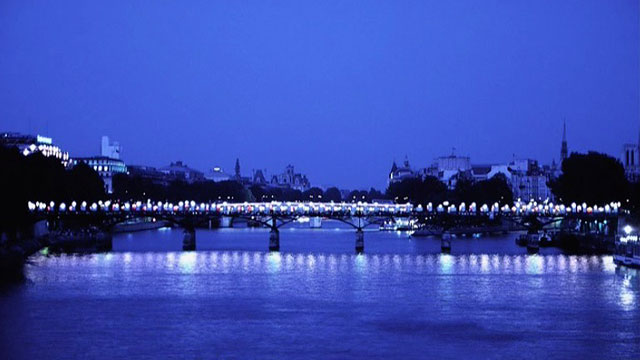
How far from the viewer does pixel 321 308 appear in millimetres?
52188

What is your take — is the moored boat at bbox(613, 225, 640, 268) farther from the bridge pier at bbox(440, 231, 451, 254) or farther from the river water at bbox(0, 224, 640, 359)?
the bridge pier at bbox(440, 231, 451, 254)

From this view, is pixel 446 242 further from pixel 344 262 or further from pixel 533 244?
pixel 344 262

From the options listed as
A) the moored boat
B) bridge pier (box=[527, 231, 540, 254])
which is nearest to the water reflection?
the moored boat

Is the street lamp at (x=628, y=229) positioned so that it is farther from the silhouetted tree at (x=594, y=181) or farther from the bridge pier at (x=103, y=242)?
the bridge pier at (x=103, y=242)

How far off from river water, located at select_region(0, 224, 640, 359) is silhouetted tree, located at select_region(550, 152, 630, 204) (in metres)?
26.5

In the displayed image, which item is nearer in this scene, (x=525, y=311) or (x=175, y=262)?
(x=525, y=311)

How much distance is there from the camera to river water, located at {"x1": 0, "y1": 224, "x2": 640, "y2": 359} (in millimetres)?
41625

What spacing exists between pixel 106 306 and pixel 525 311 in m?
16.3

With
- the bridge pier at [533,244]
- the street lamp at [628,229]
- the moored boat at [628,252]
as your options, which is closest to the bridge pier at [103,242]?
the bridge pier at [533,244]

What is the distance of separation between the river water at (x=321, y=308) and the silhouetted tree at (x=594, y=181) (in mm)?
26503

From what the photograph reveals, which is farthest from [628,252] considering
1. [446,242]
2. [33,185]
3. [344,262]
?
[33,185]

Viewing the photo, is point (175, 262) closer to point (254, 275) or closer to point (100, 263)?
point (100, 263)

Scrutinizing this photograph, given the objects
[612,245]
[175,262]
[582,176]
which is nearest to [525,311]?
[175,262]

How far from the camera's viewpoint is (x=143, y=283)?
6259cm
